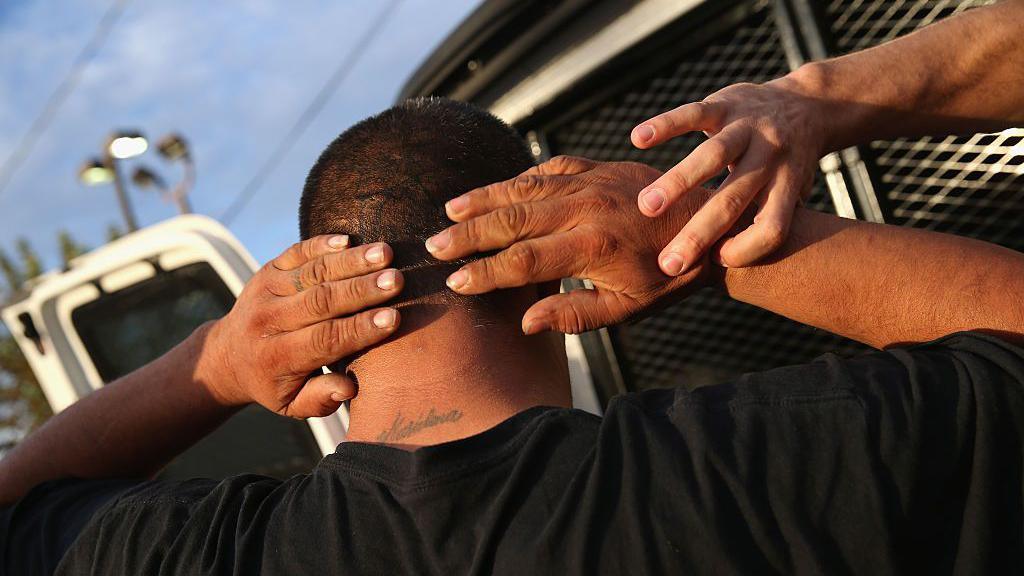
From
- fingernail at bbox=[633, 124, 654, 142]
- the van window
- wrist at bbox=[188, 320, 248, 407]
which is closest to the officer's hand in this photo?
fingernail at bbox=[633, 124, 654, 142]

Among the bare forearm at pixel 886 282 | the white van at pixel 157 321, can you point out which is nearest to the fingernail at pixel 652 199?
the bare forearm at pixel 886 282

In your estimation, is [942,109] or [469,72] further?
[469,72]

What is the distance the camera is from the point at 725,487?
1324mm

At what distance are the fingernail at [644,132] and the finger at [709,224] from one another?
0.16 metres

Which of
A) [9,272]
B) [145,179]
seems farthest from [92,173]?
[9,272]

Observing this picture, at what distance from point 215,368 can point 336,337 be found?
2.07ft

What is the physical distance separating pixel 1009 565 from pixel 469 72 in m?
2.56

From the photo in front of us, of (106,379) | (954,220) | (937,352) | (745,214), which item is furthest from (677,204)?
(106,379)

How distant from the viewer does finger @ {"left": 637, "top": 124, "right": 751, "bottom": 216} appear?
1.57 metres

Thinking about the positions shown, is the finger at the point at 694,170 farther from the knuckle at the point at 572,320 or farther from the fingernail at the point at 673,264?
the knuckle at the point at 572,320

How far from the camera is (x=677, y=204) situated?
64.8 inches

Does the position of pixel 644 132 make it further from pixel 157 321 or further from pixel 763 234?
pixel 157 321

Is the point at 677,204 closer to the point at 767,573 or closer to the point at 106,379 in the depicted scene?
the point at 767,573

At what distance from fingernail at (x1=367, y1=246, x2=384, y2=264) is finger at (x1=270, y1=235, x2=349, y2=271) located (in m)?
0.08
